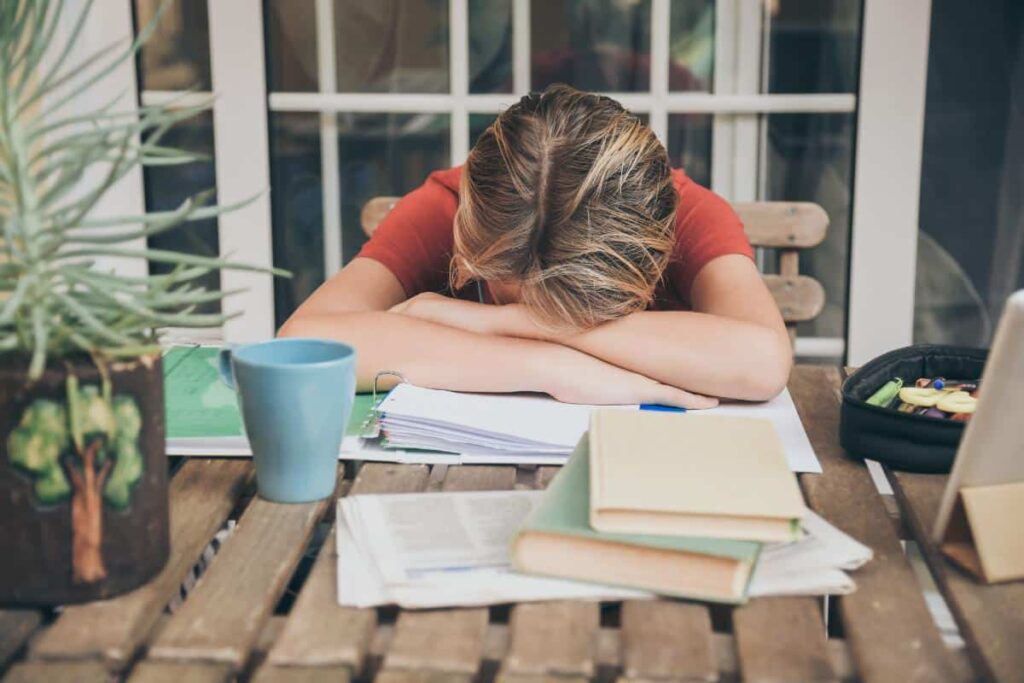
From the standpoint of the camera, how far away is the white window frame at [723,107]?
6.83 ft

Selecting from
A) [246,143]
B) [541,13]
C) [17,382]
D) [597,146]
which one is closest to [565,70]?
[541,13]

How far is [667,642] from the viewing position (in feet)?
2.29

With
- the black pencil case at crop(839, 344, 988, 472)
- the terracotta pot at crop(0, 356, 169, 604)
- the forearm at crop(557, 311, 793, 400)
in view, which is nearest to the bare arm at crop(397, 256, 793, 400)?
the forearm at crop(557, 311, 793, 400)

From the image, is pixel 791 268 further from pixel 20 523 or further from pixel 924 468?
pixel 20 523

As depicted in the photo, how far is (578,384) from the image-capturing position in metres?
1.20

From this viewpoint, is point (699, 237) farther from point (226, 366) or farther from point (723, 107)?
point (226, 366)

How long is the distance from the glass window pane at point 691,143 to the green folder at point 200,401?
3.73 ft

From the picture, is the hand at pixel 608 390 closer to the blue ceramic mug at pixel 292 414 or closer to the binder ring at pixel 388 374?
the binder ring at pixel 388 374

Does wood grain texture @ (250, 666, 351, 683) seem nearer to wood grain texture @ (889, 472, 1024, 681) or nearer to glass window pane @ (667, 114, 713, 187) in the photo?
wood grain texture @ (889, 472, 1024, 681)

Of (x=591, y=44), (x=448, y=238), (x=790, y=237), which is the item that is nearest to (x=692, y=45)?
(x=591, y=44)

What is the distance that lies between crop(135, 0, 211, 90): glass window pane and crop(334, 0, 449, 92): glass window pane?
27 centimetres

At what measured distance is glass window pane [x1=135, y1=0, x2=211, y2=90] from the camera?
7.22ft

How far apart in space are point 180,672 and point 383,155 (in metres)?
1.71

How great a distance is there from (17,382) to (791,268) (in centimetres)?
137
